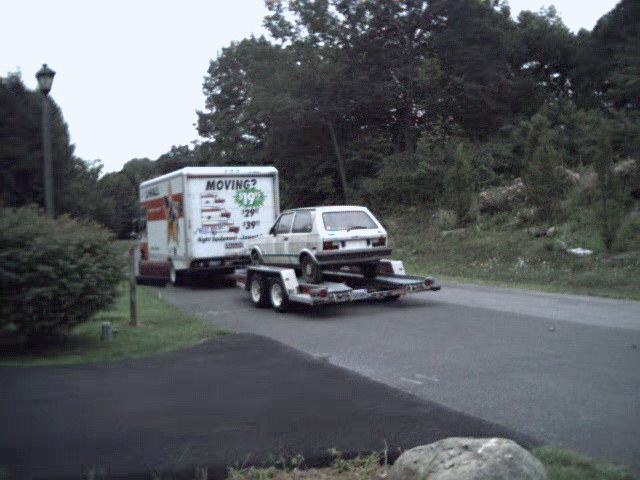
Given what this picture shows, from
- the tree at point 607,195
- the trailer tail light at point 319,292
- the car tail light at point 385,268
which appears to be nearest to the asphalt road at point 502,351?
the trailer tail light at point 319,292

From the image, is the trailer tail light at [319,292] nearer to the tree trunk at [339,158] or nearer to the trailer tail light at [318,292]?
the trailer tail light at [318,292]

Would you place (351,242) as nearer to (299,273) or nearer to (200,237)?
(299,273)

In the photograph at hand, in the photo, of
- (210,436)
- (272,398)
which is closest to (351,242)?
(272,398)

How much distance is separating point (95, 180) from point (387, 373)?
6.45m

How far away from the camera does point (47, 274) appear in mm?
9352

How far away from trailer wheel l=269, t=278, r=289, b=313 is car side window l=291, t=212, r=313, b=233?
49.4 inches

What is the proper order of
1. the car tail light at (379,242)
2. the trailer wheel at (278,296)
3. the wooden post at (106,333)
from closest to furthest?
the wooden post at (106,333) < the trailer wheel at (278,296) < the car tail light at (379,242)

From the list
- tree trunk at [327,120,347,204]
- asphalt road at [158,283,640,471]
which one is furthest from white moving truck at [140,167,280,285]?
tree trunk at [327,120,347,204]

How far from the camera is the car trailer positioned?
44.1 ft

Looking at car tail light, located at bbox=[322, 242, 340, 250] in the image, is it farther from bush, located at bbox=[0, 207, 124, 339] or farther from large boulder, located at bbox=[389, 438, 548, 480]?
large boulder, located at bbox=[389, 438, 548, 480]

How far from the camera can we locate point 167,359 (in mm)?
9492

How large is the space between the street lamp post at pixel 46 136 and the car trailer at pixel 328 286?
5050 mm

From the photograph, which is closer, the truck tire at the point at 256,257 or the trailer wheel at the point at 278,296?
the trailer wheel at the point at 278,296

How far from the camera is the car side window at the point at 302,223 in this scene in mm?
14858
